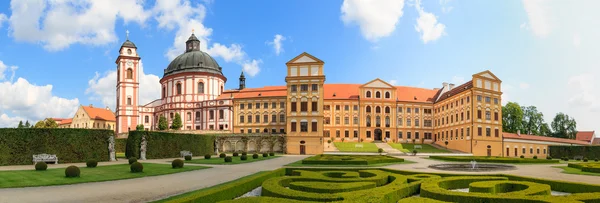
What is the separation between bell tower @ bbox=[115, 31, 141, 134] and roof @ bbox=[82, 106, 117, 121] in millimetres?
22524

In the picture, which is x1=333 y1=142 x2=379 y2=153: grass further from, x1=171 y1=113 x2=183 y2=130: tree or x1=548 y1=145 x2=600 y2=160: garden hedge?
x1=171 y1=113 x2=183 y2=130: tree

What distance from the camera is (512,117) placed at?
262ft

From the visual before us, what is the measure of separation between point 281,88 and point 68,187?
58.9 m

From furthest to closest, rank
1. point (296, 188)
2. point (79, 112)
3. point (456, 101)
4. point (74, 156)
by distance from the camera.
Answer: point (79, 112)
point (456, 101)
point (74, 156)
point (296, 188)

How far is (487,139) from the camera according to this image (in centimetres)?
6038

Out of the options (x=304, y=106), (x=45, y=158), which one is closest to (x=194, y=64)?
(x=304, y=106)

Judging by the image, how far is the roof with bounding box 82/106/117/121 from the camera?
335 feet

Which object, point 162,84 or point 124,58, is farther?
point 162,84

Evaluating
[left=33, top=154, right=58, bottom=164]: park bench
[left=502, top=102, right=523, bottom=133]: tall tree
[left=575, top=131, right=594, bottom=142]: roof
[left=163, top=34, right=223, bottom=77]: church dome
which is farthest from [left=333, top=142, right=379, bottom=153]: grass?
[left=575, top=131, right=594, bottom=142]: roof

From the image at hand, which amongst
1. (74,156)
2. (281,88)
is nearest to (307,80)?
(281,88)

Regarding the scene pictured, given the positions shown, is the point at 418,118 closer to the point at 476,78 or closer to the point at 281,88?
the point at 476,78

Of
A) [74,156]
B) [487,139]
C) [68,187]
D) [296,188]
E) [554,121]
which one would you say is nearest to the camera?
[296,188]

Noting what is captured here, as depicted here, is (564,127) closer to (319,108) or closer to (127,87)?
(319,108)

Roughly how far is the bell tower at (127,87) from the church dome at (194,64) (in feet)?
23.3
